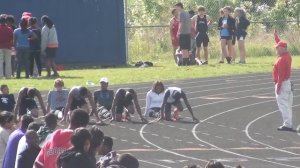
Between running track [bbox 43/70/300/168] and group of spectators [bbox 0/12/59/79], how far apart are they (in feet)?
12.4

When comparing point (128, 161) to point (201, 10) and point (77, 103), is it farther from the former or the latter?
point (201, 10)

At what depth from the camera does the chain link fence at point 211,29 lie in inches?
1646

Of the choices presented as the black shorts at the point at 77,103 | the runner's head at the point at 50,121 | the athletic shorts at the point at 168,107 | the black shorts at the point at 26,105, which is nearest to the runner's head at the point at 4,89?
the black shorts at the point at 26,105

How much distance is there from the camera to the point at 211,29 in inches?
1718

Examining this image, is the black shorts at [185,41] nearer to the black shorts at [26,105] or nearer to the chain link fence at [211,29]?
the chain link fence at [211,29]

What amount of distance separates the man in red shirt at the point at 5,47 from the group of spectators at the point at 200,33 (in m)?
5.94

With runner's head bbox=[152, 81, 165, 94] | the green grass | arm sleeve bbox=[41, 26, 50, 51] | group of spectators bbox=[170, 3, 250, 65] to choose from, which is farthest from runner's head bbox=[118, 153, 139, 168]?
group of spectators bbox=[170, 3, 250, 65]

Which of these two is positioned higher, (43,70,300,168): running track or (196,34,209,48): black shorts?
(196,34,209,48): black shorts

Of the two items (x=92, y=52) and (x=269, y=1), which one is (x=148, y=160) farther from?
(x=269, y=1)

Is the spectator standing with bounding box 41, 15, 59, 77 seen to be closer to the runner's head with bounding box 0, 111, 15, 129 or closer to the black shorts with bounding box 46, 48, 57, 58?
the black shorts with bounding box 46, 48, 57, 58

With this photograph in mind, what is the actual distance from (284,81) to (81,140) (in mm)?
11543

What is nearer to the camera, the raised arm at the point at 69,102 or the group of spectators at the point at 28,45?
the raised arm at the point at 69,102

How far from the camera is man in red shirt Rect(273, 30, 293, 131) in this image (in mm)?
21266

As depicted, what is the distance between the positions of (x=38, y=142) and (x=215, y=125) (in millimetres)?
10471
